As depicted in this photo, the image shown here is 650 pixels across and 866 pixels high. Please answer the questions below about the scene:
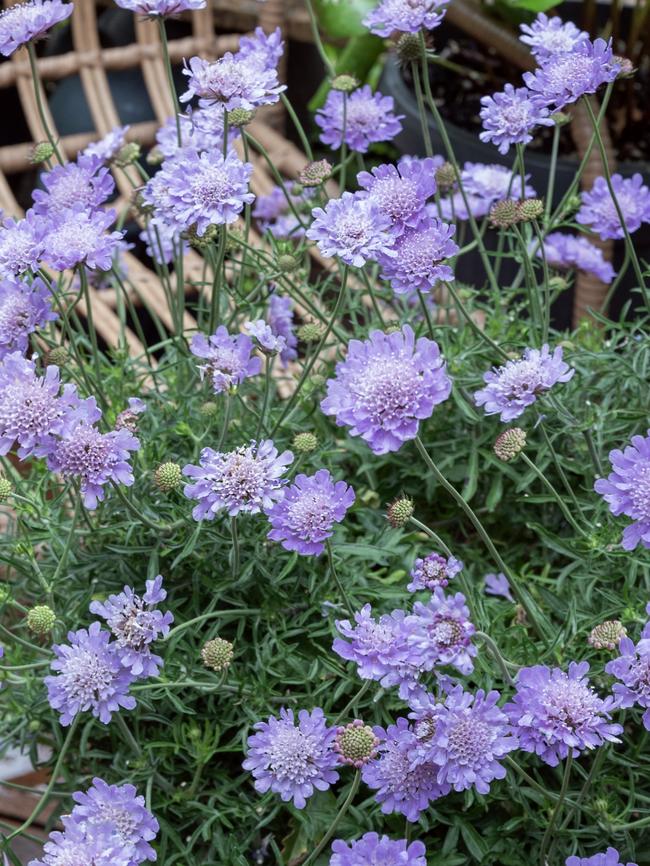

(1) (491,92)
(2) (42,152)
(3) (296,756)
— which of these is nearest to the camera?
(3) (296,756)

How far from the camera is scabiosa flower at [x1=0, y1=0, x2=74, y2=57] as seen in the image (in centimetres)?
89

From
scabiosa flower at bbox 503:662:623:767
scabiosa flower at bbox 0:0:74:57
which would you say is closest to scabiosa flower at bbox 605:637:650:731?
scabiosa flower at bbox 503:662:623:767

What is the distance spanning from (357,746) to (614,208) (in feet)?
1.91

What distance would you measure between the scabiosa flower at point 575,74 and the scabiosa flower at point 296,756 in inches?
17.9

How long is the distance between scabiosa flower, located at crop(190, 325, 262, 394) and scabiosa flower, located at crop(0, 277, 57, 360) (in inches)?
4.4

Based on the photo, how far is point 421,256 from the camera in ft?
2.60

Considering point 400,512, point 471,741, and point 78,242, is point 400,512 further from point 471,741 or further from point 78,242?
point 78,242

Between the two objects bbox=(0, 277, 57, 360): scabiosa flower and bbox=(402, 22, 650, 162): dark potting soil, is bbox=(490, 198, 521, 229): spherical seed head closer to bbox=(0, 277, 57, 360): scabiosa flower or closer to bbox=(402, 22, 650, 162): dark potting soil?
bbox=(0, 277, 57, 360): scabiosa flower

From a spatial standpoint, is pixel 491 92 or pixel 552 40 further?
pixel 491 92

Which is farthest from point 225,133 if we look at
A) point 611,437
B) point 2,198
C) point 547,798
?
point 2,198

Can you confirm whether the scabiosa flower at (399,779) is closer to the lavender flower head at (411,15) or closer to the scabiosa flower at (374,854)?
the scabiosa flower at (374,854)

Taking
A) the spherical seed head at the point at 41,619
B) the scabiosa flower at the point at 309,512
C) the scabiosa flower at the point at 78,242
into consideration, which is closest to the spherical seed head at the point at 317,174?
the scabiosa flower at the point at 78,242

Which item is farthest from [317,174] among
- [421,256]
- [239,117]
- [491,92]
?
[491,92]

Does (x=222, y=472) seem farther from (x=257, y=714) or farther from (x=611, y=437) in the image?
(x=611, y=437)
